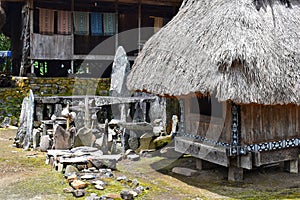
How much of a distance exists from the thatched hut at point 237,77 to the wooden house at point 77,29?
352 inches

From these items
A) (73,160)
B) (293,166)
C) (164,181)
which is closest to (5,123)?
(73,160)

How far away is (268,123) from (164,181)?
250 centimetres

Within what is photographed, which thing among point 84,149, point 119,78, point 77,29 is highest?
point 77,29

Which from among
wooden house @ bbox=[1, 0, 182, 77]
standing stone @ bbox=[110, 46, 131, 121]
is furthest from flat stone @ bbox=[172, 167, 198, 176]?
wooden house @ bbox=[1, 0, 182, 77]

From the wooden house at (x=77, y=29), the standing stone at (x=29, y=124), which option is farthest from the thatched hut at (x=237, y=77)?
the wooden house at (x=77, y=29)

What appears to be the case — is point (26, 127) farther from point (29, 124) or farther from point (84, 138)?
point (84, 138)

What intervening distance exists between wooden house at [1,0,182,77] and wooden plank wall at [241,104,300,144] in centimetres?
1088

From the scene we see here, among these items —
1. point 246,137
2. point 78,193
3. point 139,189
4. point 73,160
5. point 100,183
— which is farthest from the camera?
point 73,160

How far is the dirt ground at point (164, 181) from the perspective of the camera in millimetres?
6953

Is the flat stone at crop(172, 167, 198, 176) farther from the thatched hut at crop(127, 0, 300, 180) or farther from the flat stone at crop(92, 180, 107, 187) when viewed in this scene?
the flat stone at crop(92, 180, 107, 187)

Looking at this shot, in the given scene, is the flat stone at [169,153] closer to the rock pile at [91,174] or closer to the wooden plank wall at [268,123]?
the rock pile at [91,174]

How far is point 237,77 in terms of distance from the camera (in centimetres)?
696

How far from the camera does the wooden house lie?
55.2 ft

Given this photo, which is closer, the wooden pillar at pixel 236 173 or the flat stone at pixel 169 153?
the wooden pillar at pixel 236 173
